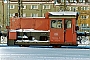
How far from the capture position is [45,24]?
81.1 feet

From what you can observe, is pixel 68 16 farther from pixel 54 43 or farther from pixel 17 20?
pixel 17 20

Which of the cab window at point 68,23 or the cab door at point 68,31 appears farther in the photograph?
the cab window at point 68,23

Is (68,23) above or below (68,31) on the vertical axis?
above

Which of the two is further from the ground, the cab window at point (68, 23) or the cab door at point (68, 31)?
the cab window at point (68, 23)

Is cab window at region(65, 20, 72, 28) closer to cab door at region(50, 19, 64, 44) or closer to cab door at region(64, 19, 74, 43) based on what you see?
cab door at region(64, 19, 74, 43)

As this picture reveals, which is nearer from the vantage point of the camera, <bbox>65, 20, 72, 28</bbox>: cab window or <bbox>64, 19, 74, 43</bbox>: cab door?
<bbox>64, 19, 74, 43</bbox>: cab door

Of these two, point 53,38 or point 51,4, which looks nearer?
point 53,38

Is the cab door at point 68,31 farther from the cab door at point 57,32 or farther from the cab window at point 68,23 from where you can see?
the cab door at point 57,32

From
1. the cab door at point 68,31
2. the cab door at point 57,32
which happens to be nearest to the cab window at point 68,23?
the cab door at point 68,31

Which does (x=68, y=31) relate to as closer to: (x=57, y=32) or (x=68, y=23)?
(x=68, y=23)

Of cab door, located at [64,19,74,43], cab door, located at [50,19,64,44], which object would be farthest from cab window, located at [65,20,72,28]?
cab door, located at [50,19,64,44]

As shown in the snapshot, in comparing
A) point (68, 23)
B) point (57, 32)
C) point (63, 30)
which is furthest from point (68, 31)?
point (57, 32)

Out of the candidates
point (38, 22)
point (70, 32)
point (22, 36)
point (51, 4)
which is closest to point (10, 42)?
point (22, 36)

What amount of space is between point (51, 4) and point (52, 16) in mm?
55456
